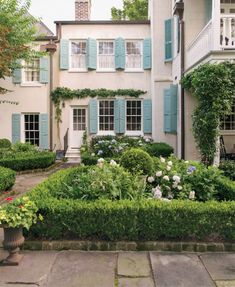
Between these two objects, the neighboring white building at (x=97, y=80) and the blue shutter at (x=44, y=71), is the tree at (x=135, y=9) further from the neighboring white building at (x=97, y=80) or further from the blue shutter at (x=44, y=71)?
the blue shutter at (x=44, y=71)

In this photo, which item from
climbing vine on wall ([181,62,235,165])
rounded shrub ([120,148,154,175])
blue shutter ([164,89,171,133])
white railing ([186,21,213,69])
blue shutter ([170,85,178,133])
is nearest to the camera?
rounded shrub ([120,148,154,175])

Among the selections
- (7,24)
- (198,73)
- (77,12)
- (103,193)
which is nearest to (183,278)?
(103,193)

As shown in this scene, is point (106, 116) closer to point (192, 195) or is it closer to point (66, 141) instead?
point (66, 141)

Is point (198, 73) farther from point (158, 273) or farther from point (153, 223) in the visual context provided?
point (158, 273)

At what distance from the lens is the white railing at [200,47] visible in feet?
30.2

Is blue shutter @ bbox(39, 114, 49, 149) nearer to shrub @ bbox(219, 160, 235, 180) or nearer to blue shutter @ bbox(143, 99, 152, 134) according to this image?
blue shutter @ bbox(143, 99, 152, 134)

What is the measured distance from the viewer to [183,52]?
12.0 meters

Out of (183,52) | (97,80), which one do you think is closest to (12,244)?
(183,52)

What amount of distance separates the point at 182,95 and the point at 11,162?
22.0 feet

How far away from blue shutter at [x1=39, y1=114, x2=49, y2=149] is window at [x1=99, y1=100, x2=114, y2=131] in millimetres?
2655

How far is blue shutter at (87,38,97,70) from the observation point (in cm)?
1549

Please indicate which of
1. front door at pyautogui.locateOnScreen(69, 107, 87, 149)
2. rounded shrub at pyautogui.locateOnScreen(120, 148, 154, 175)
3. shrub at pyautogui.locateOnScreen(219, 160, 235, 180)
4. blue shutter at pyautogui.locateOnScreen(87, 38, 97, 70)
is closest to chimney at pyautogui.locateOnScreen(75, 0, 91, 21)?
blue shutter at pyautogui.locateOnScreen(87, 38, 97, 70)

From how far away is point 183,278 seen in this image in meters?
3.63

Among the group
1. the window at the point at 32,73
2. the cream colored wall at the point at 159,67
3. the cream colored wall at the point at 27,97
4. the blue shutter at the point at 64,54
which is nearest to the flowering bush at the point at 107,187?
the cream colored wall at the point at 159,67
